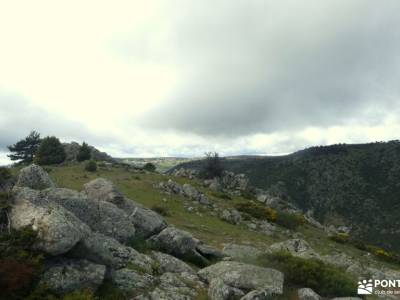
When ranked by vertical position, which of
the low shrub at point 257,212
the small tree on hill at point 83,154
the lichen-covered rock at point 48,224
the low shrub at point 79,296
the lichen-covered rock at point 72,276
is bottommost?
the low shrub at point 257,212

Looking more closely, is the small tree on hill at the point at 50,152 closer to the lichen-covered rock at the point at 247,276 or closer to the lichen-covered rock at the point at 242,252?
the lichen-covered rock at the point at 242,252

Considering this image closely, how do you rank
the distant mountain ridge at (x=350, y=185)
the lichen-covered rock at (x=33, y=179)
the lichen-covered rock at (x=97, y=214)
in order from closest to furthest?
the lichen-covered rock at (x=97, y=214), the lichen-covered rock at (x=33, y=179), the distant mountain ridge at (x=350, y=185)

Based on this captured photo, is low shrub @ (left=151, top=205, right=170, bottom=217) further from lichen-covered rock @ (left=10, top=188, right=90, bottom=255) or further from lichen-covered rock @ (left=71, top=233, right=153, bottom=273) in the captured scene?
lichen-covered rock @ (left=10, top=188, right=90, bottom=255)

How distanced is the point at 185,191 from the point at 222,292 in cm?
3966

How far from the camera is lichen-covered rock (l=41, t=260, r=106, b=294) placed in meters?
11.2

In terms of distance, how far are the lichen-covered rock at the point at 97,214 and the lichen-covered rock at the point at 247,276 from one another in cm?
446

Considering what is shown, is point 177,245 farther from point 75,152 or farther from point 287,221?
point 75,152

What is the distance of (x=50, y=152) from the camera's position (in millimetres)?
75062

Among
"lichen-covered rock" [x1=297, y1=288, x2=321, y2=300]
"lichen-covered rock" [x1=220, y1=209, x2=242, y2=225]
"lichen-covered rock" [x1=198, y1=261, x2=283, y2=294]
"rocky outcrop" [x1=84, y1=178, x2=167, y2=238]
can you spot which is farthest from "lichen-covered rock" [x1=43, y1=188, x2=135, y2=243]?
"lichen-covered rock" [x1=220, y1=209, x2=242, y2=225]

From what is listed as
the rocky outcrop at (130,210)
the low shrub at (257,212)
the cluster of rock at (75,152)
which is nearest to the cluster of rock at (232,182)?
the low shrub at (257,212)

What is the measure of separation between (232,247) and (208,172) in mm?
58491

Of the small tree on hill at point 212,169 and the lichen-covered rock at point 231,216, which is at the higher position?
the small tree on hill at point 212,169

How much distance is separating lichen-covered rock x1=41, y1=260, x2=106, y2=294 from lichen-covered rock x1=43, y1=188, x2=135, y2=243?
15.1 ft

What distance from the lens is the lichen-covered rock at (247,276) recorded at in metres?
14.4
